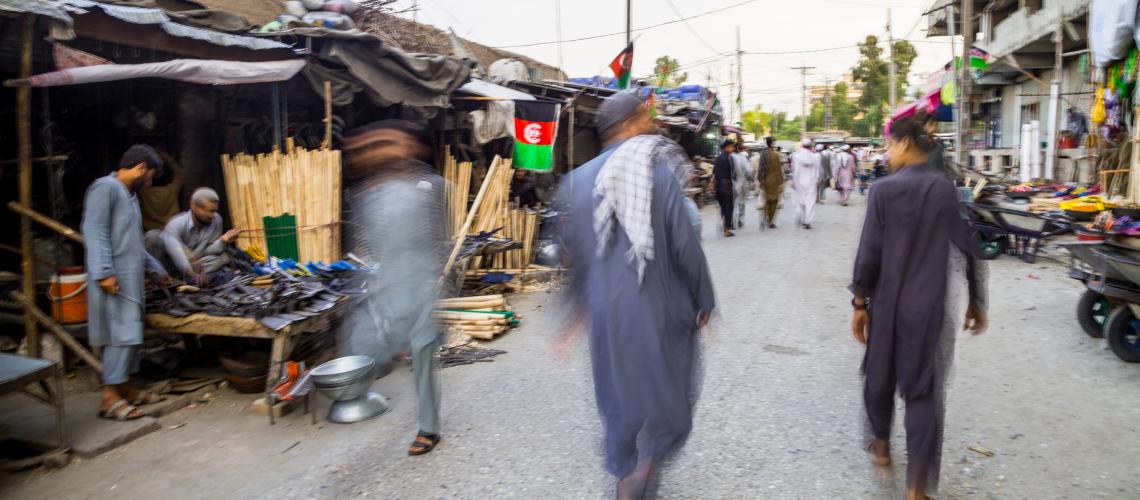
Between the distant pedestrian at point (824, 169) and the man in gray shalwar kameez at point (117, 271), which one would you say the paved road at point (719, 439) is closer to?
the man in gray shalwar kameez at point (117, 271)

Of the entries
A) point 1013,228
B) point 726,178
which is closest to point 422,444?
point 1013,228

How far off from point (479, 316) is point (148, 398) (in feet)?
8.58

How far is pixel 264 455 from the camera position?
404cm

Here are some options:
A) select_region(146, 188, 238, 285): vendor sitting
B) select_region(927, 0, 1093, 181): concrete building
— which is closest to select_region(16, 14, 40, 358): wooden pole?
select_region(146, 188, 238, 285): vendor sitting

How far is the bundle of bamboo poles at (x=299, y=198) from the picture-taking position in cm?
659

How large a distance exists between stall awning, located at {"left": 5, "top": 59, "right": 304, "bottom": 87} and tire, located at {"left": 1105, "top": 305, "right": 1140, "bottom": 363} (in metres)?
6.75

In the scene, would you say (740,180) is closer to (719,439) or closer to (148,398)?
(719,439)

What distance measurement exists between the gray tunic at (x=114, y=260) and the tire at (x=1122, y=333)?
6613 millimetres

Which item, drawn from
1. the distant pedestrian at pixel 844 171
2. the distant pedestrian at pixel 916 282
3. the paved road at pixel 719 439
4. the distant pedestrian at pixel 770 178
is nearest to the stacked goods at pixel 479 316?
the paved road at pixel 719 439

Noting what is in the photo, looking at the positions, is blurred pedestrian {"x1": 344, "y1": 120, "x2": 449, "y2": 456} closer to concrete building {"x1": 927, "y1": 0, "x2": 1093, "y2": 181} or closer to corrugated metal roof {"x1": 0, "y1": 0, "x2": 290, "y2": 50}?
corrugated metal roof {"x1": 0, "y1": 0, "x2": 290, "y2": 50}

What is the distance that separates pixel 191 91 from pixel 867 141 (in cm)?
4228

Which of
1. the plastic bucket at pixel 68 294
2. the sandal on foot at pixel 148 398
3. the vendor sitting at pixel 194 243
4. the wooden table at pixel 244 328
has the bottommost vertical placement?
the sandal on foot at pixel 148 398

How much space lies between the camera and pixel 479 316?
646cm

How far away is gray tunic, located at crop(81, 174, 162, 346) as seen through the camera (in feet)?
13.8
